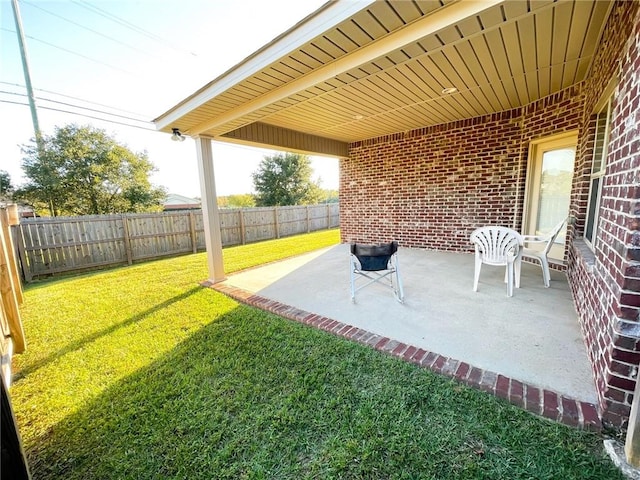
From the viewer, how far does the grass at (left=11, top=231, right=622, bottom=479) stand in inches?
51.1

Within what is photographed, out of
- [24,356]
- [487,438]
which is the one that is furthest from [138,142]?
[487,438]

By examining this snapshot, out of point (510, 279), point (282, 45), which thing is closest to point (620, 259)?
point (510, 279)

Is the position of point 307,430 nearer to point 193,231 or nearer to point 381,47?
point 381,47

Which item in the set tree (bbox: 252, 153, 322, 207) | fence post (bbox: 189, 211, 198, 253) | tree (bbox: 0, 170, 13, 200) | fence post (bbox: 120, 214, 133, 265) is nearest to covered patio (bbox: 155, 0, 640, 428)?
fence post (bbox: 120, 214, 133, 265)

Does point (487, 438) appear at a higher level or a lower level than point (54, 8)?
lower

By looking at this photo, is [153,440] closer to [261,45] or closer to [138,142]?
[261,45]

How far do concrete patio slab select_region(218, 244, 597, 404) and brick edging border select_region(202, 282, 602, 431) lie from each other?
0.07 m

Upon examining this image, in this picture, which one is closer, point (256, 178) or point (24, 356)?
point (24, 356)

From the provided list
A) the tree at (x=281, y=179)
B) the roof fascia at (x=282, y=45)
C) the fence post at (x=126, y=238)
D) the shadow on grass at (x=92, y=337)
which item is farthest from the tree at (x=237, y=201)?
the roof fascia at (x=282, y=45)

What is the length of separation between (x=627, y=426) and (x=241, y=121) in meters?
4.51

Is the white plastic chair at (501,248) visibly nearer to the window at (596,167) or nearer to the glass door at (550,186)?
the window at (596,167)

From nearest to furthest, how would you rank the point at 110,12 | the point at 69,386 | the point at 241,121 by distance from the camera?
the point at 69,386, the point at 241,121, the point at 110,12

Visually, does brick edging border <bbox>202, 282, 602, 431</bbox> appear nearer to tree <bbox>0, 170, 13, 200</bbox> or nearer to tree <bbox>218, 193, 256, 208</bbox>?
tree <bbox>0, 170, 13, 200</bbox>

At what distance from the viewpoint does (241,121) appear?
379 cm
